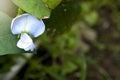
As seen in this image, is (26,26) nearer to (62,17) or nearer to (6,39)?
(6,39)

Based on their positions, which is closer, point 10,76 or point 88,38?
point 10,76

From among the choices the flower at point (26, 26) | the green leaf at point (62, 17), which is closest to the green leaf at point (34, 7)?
the flower at point (26, 26)

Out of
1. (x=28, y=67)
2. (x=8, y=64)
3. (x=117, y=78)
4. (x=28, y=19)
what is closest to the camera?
(x=28, y=19)

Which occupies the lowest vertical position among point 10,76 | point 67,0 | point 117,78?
point 117,78

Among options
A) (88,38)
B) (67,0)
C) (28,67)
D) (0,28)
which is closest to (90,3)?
(88,38)

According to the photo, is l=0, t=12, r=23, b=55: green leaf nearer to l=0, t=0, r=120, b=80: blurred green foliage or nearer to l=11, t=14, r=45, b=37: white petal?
l=11, t=14, r=45, b=37: white petal

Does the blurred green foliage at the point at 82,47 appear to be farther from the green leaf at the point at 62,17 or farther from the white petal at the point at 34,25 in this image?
the white petal at the point at 34,25

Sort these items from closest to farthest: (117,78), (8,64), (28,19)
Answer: (28,19) → (8,64) → (117,78)

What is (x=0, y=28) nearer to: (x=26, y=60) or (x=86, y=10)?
(x=26, y=60)
